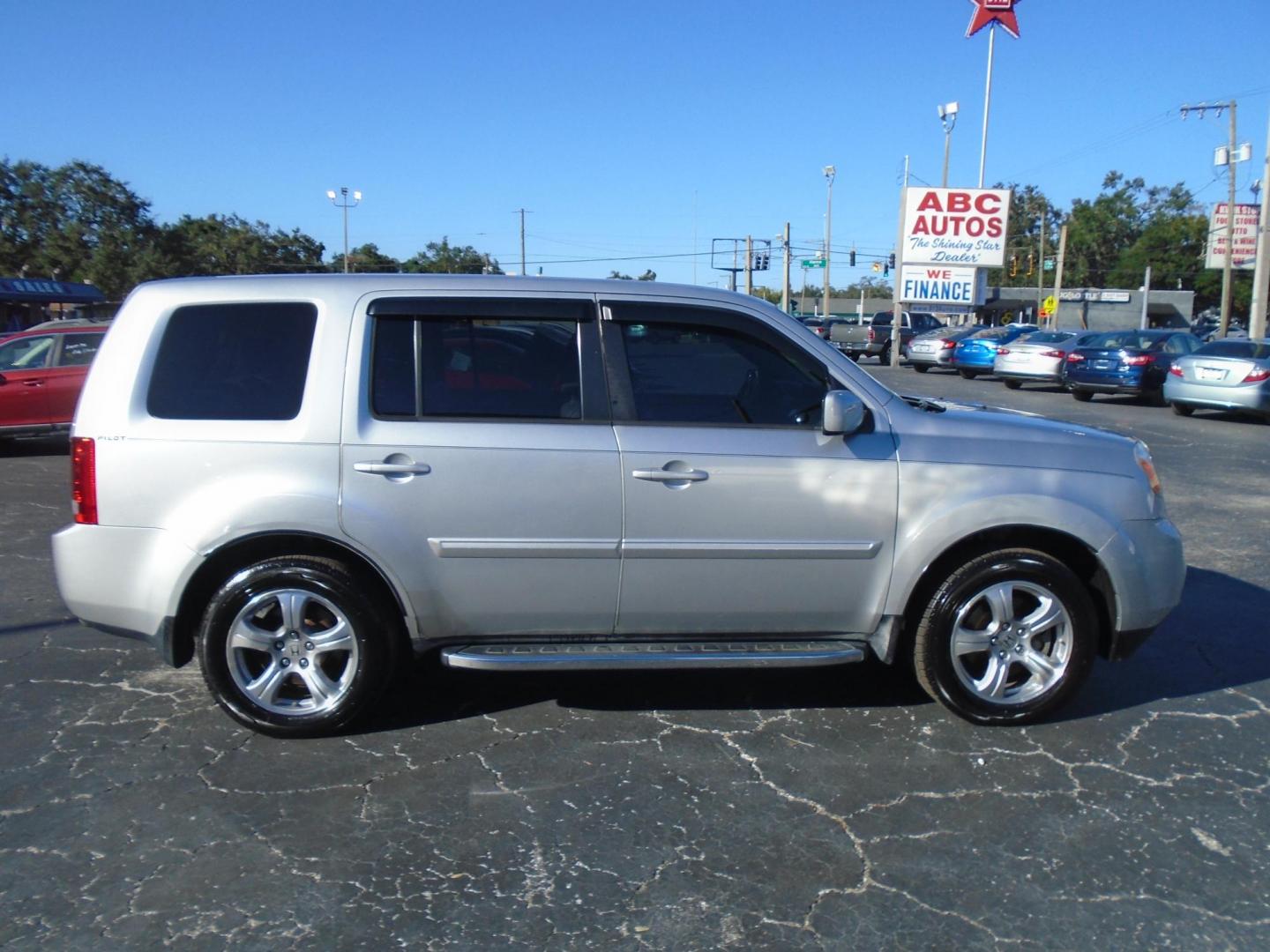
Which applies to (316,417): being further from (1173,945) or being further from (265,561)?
(1173,945)

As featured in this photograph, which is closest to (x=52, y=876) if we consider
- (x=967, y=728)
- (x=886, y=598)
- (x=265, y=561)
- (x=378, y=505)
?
(x=265, y=561)

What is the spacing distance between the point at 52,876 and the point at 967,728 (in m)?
3.50

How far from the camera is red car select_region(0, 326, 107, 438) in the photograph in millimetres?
12562

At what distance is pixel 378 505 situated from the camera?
4180 mm

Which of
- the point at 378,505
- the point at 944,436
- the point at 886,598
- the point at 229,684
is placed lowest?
the point at 229,684

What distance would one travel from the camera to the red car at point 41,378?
12.6 m

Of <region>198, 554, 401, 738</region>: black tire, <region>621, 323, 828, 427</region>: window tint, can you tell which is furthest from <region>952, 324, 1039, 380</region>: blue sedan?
<region>198, 554, 401, 738</region>: black tire

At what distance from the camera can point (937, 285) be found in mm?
25938

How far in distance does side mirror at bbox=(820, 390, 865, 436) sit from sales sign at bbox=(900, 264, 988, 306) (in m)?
22.6

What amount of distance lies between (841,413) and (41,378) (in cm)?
1166

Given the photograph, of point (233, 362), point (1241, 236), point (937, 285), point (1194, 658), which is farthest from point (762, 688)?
point (1241, 236)

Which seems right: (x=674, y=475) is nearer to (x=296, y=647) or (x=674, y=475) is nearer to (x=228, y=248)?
(x=296, y=647)

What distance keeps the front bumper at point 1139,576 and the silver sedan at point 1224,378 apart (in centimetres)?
1451

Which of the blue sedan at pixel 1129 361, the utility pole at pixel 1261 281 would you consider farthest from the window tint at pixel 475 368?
the utility pole at pixel 1261 281
